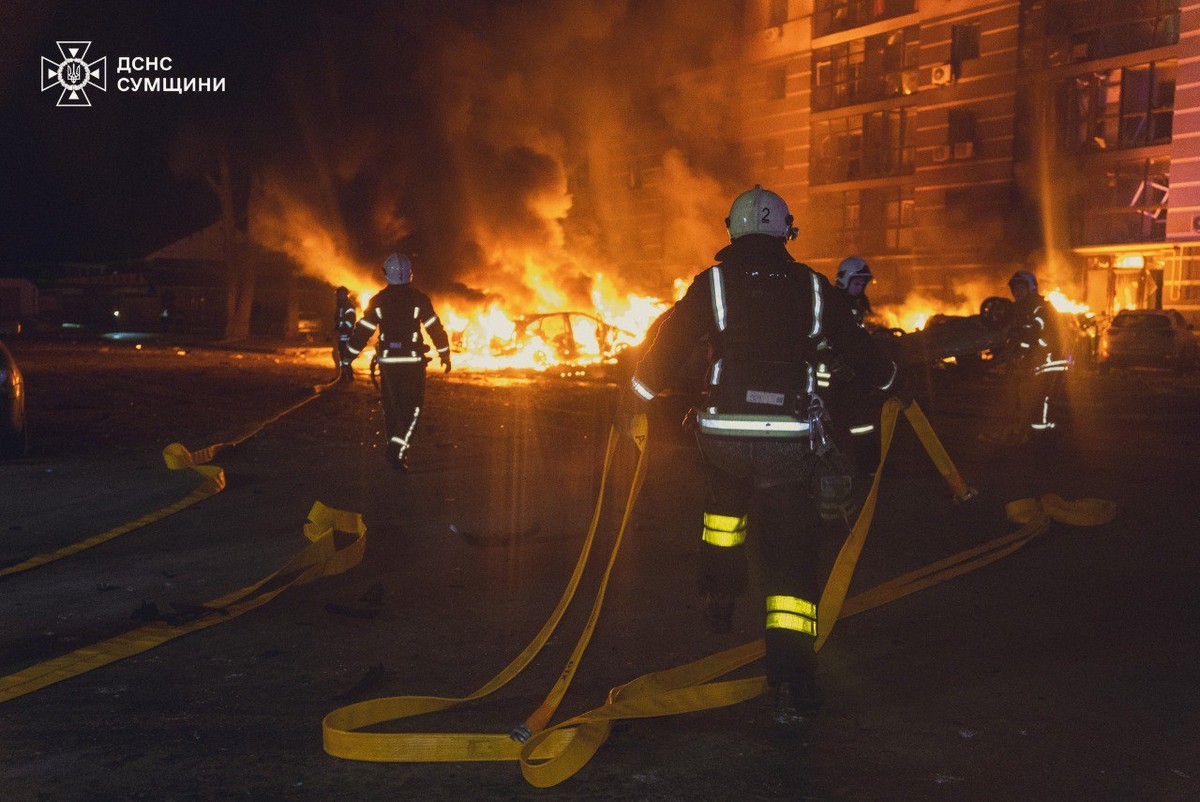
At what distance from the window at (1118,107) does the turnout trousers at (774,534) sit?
32.6 meters

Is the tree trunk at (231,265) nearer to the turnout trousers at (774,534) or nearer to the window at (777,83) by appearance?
the window at (777,83)

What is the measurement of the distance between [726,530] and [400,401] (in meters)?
5.42

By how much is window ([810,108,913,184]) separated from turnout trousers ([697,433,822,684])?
3746 centimetres

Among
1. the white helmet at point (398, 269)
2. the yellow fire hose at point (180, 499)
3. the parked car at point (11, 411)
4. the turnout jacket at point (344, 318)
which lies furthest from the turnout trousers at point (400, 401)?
the turnout jacket at point (344, 318)

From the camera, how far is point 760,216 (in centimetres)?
419

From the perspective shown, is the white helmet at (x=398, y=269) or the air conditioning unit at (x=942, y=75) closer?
the white helmet at (x=398, y=269)

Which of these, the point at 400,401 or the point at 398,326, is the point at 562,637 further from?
the point at 398,326

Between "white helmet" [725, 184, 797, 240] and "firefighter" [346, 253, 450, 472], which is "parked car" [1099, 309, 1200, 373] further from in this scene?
"white helmet" [725, 184, 797, 240]

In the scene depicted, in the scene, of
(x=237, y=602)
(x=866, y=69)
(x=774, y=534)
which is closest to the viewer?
(x=774, y=534)

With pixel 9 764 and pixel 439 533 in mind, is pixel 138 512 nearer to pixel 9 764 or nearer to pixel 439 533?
pixel 439 533

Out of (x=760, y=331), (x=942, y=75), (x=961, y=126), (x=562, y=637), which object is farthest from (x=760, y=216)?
(x=942, y=75)

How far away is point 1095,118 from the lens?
33.5 m

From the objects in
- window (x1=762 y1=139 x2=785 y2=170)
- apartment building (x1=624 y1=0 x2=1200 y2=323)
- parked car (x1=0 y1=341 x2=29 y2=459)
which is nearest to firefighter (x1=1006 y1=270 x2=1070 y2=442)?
parked car (x1=0 y1=341 x2=29 y2=459)

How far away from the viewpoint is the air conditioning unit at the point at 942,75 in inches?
1435
